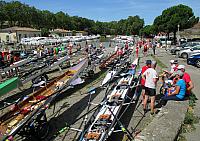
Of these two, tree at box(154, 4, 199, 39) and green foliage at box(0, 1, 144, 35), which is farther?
green foliage at box(0, 1, 144, 35)

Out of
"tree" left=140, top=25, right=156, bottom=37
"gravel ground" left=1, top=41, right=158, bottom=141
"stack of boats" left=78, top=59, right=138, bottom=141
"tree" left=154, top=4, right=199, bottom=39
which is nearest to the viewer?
"stack of boats" left=78, top=59, right=138, bottom=141

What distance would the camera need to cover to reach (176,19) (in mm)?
54656

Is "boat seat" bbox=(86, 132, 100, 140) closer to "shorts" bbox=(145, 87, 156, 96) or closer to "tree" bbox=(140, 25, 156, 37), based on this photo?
"shorts" bbox=(145, 87, 156, 96)

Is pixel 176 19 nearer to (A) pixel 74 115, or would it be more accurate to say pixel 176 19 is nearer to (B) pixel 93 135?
(A) pixel 74 115

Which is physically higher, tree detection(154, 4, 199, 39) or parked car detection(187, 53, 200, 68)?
tree detection(154, 4, 199, 39)

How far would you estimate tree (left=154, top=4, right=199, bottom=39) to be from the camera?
54.5 metres

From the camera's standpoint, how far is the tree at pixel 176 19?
179 ft

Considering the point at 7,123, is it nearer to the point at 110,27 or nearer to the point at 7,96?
the point at 7,96

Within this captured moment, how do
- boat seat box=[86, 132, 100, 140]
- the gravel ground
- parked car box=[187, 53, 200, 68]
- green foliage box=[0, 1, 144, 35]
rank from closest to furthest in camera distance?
boat seat box=[86, 132, 100, 140], the gravel ground, parked car box=[187, 53, 200, 68], green foliage box=[0, 1, 144, 35]

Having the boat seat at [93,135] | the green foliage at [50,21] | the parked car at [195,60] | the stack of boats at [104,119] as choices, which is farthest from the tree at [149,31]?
the boat seat at [93,135]

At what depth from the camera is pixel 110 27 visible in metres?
174

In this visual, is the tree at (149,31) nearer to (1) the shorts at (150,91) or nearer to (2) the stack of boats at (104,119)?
(1) the shorts at (150,91)

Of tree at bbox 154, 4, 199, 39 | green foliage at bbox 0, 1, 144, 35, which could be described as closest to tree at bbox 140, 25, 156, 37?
tree at bbox 154, 4, 199, 39

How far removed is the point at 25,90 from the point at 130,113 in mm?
7476
